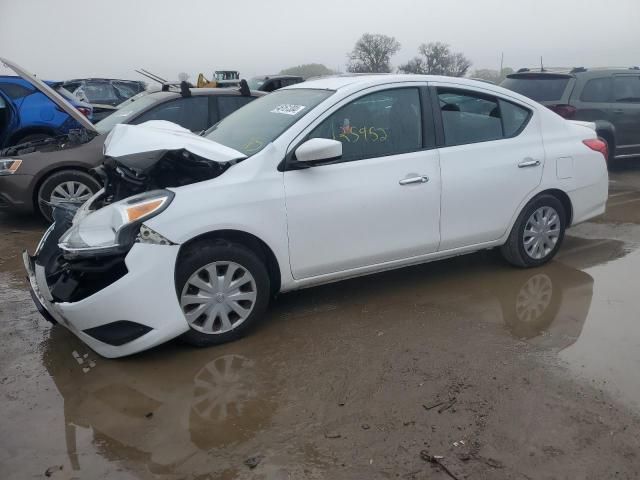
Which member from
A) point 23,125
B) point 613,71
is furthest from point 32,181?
point 613,71

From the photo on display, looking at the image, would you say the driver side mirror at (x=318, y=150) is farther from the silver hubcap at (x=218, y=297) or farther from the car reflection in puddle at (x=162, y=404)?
the car reflection in puddle at (x=162, y=404)

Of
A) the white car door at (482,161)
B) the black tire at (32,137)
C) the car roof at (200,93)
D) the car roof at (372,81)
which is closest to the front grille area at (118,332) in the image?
the car roof at (372,81)

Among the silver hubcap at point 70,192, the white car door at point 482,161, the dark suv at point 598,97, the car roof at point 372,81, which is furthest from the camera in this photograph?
the dark suv at point 598,97

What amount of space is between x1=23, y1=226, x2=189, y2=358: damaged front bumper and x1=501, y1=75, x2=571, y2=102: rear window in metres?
7.38

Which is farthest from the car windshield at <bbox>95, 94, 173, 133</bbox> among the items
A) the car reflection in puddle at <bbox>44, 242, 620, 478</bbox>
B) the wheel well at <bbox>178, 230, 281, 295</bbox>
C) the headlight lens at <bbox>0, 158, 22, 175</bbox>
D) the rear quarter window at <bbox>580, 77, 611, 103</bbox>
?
the rear quarter window at <bbox>580, 77, 611, 103</bbox>

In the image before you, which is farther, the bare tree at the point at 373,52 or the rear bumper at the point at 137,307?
the bare tree at the point at 373,52

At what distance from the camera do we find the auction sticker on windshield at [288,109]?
4.32 meters

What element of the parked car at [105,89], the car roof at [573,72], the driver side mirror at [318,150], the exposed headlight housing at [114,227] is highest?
the parked car at [105,89]

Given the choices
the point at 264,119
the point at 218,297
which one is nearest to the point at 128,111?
the point at 264,119

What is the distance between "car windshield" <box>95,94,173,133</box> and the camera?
7.28 m

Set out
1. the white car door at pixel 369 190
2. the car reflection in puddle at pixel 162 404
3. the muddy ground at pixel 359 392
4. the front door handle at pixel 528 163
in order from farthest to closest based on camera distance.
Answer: the front door handle at pixel 528 163, the white car door at pixel 369 190, the car reflection in puddle at pixel 162 404, the muddy ground at pixel 359 392

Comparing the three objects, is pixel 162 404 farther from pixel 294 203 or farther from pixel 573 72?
pixel 573 72

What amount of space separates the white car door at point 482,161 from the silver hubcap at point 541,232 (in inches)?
11.0

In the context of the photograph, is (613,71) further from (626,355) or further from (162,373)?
(162,373)
